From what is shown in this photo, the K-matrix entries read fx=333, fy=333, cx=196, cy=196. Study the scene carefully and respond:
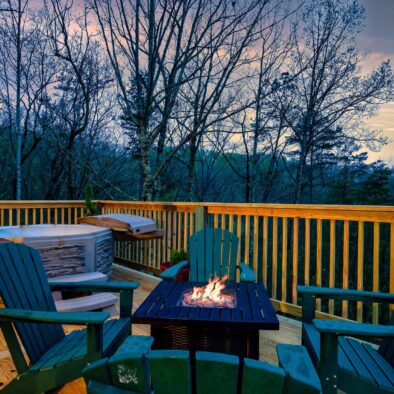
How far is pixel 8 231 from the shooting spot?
3736 mm

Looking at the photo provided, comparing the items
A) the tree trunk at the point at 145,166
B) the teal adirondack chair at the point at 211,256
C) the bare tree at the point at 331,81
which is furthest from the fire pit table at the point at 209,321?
the bare tree at the point at 331,81

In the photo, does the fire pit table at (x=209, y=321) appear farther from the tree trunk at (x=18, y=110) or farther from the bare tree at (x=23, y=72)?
the bare tree at (x=23, y=72)

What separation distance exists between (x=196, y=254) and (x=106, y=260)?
1603 millimetres

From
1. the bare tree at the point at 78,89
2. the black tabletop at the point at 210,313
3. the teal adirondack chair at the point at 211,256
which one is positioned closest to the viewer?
the black tabletop at the point at 210,313

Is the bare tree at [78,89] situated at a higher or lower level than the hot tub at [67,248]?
higher

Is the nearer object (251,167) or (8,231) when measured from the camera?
(8,231)

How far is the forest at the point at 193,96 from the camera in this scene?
7117mm

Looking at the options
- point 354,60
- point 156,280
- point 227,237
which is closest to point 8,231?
point 156,280

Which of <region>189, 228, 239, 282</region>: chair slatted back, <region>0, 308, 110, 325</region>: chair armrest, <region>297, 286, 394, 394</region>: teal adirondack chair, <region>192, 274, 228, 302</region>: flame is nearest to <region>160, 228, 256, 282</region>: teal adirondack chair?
<region>189, 228, 239, 282</region>: chair slatted back

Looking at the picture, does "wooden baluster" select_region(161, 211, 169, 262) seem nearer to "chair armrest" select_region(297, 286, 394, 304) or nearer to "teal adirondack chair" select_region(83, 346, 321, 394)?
"chair armrest" select_region(297, 286, 394, 304)

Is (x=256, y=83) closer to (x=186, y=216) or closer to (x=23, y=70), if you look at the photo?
(x=23, y=70)

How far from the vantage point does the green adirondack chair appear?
1.53m

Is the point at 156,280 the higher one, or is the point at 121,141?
the point at 121,141

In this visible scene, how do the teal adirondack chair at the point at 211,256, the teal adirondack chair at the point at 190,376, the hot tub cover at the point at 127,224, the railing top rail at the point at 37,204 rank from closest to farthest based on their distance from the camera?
the teal adirondack chair at the point at 190,376 < the teal adirondack chair at the point at 211,256 < the hot tub cover at the point at 127,224 < the railing top rail at the point at 37,204
